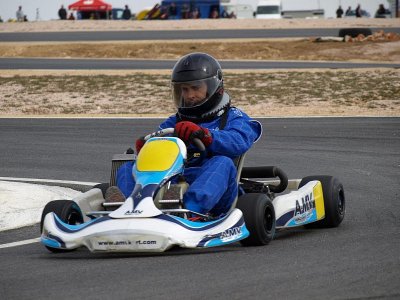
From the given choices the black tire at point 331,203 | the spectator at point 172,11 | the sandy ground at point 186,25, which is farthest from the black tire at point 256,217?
the spectator at point 172,11

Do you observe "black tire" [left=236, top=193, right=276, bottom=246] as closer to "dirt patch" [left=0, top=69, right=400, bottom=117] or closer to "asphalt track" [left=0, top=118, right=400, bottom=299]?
"asphalt track" [left=0, top=118, right=400, bottom=299]

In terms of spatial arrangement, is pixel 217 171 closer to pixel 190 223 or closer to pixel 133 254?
pixel 190 223

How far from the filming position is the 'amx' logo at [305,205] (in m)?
7.64

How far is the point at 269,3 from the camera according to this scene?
2435 inches

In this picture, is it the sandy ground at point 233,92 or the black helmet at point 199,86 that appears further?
the sandy ground at point 233,92

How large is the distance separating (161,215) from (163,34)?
33.9 metres

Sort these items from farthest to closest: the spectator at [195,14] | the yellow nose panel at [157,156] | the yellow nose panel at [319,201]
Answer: the spectator at [195,14] < the yellow nose panel at [319,201] < the yellow nose panel at [157,156]

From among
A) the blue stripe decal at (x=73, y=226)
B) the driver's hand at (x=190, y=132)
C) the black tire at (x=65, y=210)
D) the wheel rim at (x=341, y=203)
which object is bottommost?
the wheel rim at (x=341, y=203)

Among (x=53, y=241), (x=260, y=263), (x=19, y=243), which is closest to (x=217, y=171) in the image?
(x=260, y=263)

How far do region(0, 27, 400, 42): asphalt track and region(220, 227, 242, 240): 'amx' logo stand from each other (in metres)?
31.2

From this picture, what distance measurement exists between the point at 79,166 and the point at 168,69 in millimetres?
13861

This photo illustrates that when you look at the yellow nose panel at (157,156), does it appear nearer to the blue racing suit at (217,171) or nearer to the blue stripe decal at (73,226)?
the blue racing suit at (217,171)

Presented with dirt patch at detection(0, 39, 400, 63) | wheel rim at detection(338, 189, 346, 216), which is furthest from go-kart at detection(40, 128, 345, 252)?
dirt patch at detection(0, 39, 400, 63)

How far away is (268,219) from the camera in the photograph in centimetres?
711
